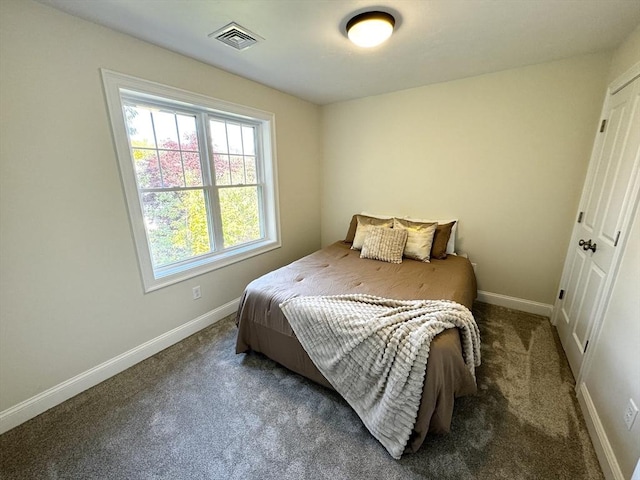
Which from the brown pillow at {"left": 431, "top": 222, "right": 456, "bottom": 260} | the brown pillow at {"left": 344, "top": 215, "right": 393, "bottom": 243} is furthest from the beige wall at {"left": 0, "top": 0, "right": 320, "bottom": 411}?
the brown pillow at {"left": 431, "top": 222, "right": 456, "bottom": 260}

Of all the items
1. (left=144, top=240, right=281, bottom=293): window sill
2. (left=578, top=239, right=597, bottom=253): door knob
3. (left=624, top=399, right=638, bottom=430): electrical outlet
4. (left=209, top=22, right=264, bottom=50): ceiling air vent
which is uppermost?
(left=209, top=22, right=264, bottom=50): ceiling air vent

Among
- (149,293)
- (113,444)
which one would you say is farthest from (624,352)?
(149,293)

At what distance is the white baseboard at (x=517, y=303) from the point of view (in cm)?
254

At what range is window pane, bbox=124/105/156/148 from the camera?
1892mm

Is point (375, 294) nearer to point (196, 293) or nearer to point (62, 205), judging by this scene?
point (196, 293)

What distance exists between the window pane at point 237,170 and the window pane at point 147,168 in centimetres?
71

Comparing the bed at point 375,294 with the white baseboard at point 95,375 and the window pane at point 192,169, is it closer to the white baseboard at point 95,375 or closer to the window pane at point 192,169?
the white baseboard at point 95,375

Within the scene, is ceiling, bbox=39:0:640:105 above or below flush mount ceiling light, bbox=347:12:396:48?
above

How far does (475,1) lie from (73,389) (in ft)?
11.1

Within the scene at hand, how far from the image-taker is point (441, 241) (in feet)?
8.39

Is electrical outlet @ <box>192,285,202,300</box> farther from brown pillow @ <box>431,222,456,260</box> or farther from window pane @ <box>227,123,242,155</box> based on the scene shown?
brown pillow @ <box>431,222,456,260</box>

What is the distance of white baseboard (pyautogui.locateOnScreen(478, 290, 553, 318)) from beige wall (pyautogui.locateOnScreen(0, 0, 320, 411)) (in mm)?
3191

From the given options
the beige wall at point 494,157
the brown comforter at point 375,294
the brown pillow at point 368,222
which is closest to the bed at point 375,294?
the brown comforter at point 375,294

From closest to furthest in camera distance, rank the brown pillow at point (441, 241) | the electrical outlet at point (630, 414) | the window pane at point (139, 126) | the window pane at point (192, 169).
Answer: the electrical outlet at point (630, 414)
the window pane at point (139, 126)
the window pane at point (192, 169)
the brown pillow at point (441, 241)
